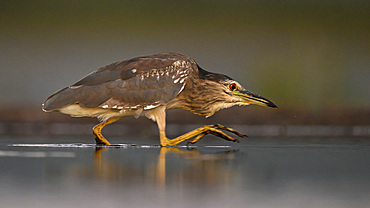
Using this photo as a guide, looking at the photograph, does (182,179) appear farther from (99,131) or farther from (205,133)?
(99,131)

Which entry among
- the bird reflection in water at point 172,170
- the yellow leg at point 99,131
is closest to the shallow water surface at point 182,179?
the bird reflection in water at point 172,170

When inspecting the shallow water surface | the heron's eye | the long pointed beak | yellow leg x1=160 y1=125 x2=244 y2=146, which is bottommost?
the shallow water surface

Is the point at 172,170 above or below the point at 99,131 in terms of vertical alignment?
below

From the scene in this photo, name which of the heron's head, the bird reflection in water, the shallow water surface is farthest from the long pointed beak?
the bird reflection in water

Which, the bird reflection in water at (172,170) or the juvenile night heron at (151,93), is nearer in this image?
the bird reflection in water at (172,170)

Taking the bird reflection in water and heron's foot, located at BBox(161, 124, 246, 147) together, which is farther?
heron's foot, located at BBox(161, 124, 246, 147)

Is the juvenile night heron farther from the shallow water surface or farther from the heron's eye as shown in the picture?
the shallow water surface

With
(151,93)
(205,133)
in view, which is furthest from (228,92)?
(151,93)

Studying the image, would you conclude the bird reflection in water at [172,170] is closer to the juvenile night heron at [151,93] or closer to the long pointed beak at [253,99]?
the juvenile night heron at [151,93]
